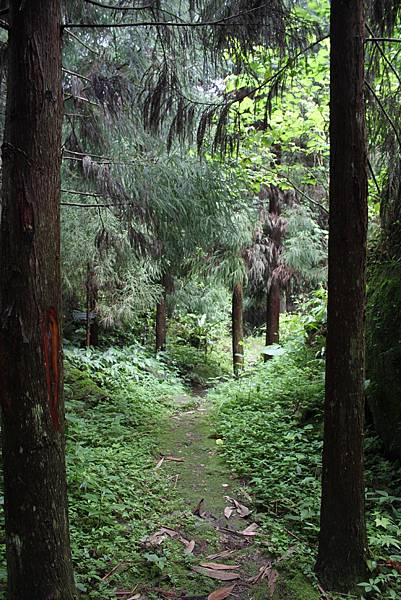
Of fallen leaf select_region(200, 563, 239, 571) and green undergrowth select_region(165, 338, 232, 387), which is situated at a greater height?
fallen leaf select_region(200, 563, 239, 571)

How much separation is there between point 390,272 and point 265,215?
6.93 m

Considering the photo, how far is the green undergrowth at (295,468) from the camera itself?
366 centimetres

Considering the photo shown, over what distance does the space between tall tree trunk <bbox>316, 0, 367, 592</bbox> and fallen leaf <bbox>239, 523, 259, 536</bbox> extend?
2.87 ft

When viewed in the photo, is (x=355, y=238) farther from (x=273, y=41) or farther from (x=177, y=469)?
(x=177, y=469)

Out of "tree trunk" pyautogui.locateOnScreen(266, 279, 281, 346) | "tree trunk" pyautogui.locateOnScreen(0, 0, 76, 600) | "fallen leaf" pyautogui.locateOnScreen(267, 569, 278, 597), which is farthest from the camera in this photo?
"tree trunk" pyautogui.locateOnScreen(266, 279, 281, 346)

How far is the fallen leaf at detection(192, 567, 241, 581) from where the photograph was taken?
11.6 ft

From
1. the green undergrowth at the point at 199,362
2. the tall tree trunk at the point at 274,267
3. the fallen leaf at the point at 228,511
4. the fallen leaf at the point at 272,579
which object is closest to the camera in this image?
the fallen leaf at the point at 272,579

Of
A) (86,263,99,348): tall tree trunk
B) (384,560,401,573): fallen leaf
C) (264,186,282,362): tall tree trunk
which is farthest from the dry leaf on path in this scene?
(264,186,282,362): tall tree trunk

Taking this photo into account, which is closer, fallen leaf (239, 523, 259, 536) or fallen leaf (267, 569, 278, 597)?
fallen leaf (267, 569, 278, 597)

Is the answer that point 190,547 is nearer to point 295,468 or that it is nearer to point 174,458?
point 295,468

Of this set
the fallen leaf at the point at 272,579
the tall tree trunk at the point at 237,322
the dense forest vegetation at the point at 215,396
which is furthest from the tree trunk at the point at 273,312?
the fallen leaf at the point at 272,579

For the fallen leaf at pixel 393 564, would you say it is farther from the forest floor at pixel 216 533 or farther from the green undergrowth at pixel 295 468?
the forest floor at pixel 216 533

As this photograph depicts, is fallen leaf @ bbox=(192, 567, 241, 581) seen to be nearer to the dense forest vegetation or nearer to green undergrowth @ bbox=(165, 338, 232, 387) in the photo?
the dense forest vegetation

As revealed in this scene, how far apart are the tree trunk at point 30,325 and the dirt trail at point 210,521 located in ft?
3.88
